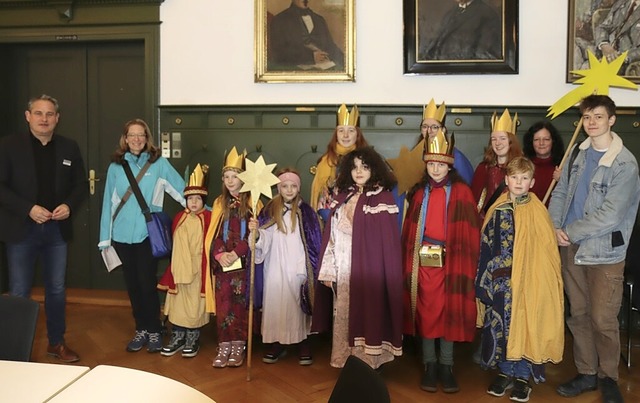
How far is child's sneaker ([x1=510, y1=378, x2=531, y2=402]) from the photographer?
127 inches

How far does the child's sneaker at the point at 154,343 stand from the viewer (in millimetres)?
4024

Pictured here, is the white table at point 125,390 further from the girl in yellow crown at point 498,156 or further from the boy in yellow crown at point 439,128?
the boy in yellow crown at point 439,128

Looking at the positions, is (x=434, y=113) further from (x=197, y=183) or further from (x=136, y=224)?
(x=136, y=224)

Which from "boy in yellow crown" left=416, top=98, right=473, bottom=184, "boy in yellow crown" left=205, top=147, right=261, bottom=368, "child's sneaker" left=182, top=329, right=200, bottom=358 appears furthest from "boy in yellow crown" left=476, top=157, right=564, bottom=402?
"child's sneaker" left=182, top=329, right=200, bottom=358

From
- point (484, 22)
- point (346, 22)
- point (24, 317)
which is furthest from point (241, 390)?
point (484, 22)

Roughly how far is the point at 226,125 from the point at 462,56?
2139mm

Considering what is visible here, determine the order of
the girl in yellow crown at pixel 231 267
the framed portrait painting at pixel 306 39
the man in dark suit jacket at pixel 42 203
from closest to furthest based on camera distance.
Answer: the man in dark suit jacket at pixel 42 203 → the girl in yellow crown at pixel 231 267 → the framed portrait painting at pixel 306 39

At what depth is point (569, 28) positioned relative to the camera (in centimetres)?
471

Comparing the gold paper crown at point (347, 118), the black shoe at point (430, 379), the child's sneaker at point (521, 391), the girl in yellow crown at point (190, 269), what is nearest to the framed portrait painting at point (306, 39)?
the gold paper crown at point (347, 118)

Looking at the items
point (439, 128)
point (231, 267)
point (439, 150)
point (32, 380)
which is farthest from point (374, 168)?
point (32, 380)

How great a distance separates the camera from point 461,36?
4762 mm

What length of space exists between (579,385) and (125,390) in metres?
2.78

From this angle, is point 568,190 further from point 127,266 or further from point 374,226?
point 127,266

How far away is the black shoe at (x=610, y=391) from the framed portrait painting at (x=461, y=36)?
2599 millimetres
